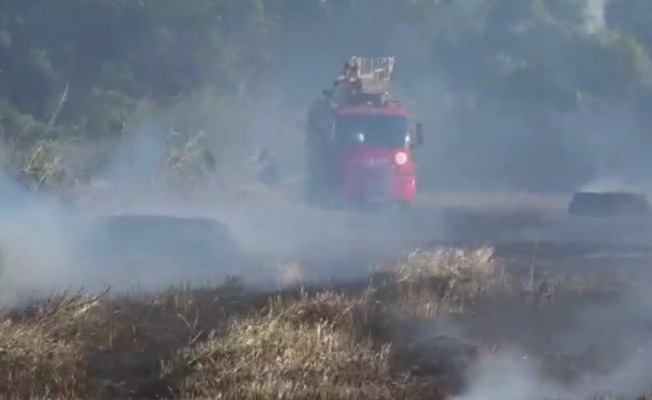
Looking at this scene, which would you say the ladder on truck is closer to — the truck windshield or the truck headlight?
the truck windshield

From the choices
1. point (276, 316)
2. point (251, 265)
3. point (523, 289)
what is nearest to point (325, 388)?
point (276, 316)

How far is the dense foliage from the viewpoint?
1305 inches

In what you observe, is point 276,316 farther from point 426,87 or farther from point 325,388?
point 426,87

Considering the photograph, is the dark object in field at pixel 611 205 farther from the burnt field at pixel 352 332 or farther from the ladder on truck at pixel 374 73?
the burnt field at pixel 352 332

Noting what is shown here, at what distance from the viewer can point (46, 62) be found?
30.9m

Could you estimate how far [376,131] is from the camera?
81.5ft

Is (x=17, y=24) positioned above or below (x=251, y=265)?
above

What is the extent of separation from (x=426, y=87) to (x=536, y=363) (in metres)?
33.1

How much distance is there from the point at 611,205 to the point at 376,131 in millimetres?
5768

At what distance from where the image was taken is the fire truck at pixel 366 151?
24.6 m

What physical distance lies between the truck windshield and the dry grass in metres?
11.3

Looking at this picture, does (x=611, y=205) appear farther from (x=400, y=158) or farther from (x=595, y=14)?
(x=595, y=14)

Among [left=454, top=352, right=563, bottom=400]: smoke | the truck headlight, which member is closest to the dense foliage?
the truck headlight

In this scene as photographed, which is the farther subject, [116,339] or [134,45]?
[134,45]
